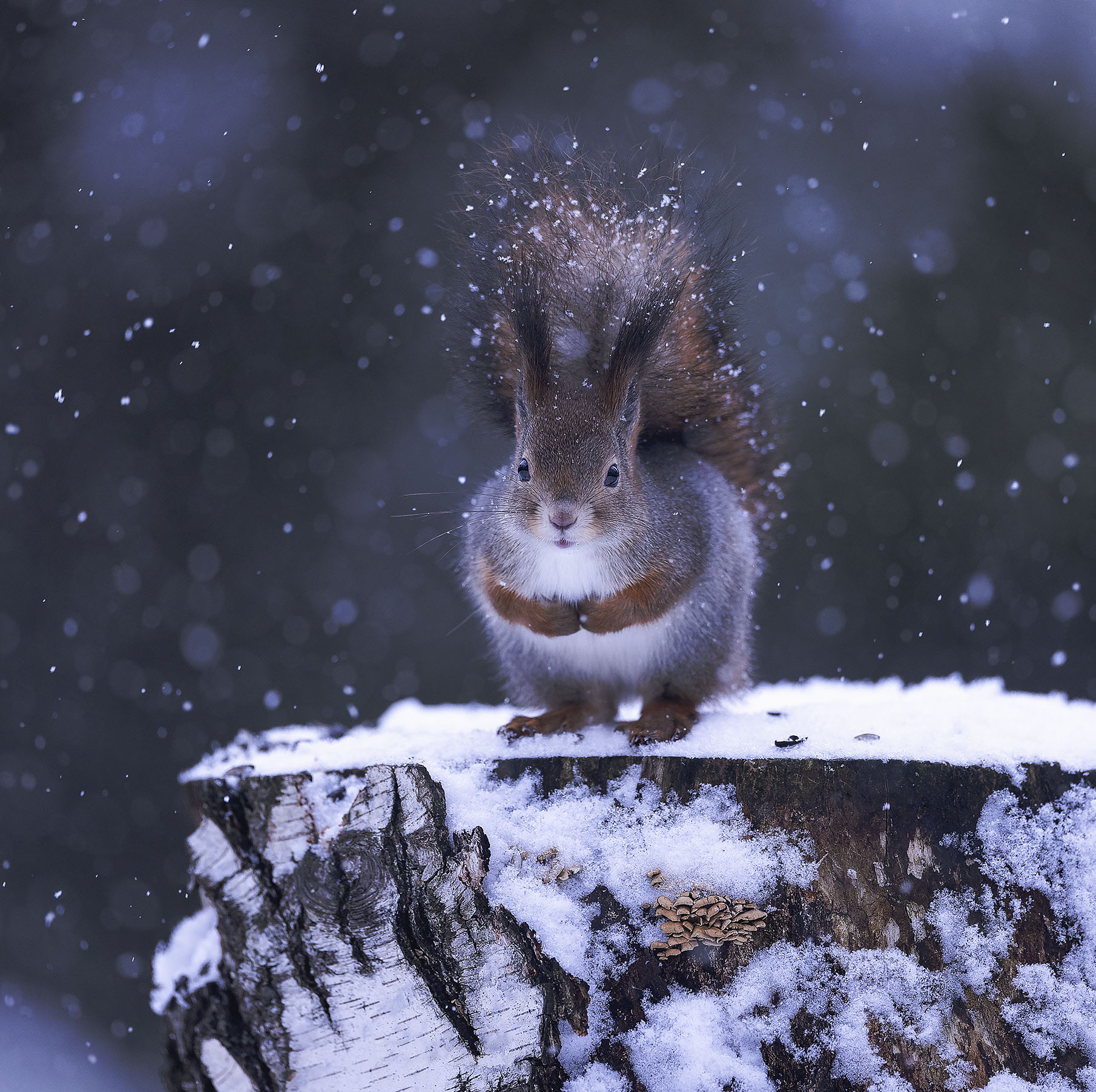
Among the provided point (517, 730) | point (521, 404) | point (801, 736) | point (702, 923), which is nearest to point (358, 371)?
point (521, 404)

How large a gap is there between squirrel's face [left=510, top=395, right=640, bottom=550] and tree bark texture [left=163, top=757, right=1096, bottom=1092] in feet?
1.24

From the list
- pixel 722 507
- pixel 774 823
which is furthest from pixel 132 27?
pixel 774 823

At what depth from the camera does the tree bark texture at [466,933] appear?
0.72 meters

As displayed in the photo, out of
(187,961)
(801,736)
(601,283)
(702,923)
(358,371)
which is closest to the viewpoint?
(187,961)

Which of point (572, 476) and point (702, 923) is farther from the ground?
point (572, 476)

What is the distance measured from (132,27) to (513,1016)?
3.44 meters

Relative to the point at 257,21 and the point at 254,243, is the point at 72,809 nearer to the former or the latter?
the point at 254,243

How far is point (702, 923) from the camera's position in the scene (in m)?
0.88

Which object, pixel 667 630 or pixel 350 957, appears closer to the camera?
pixel 350 957

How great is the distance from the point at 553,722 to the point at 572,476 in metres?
0.39

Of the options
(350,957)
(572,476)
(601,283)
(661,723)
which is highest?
(601,283)

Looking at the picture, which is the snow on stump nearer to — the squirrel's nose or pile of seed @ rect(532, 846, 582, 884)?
pile of seed @ rect(532, 846, 582, 884)

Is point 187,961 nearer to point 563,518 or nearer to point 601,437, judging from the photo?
point 563,518

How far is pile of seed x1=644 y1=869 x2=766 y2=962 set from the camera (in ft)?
2.87
